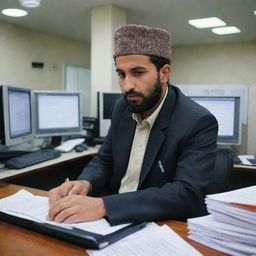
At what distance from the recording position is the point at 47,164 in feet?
7.70

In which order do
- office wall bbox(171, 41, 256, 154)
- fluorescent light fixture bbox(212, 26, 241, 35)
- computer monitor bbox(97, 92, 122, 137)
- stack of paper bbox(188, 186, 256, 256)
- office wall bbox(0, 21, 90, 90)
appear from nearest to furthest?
stack of paper bbox(188, 186, 256, 256) → computer monitor bbox(97, 92, 122, 137) → office wall bbox(0, 21, 90, 90) → fluorescent light fixture bbox(212, 26, 241, 35) → office wall bbox(171, 41, 256, 154)

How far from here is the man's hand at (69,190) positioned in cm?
115

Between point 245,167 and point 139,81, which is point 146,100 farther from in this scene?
point 245,167

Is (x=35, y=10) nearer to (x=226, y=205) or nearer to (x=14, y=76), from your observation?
(x=14, y=76)

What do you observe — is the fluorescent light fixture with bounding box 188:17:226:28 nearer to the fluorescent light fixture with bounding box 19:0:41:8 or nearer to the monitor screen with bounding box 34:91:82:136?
the fluorescent light fixture with bounding box 19:0:41:8

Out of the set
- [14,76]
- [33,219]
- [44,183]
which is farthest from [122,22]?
[33,219]

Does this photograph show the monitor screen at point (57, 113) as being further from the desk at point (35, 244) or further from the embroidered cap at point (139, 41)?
the desk at point (35, 244)

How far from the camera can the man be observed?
40.3 inches

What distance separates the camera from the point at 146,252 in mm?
810

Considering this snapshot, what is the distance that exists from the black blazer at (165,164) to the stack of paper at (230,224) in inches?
7.0

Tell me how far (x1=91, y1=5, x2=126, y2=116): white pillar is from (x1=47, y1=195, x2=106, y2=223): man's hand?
3.67 metres

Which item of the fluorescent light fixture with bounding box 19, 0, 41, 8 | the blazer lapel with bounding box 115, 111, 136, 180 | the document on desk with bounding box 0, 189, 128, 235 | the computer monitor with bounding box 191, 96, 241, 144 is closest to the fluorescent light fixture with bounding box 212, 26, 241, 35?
the fluorescent light fixture with bounding box 19, 0, 41, 8

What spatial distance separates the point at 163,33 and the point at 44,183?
2.25m

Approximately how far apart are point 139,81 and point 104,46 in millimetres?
3473
